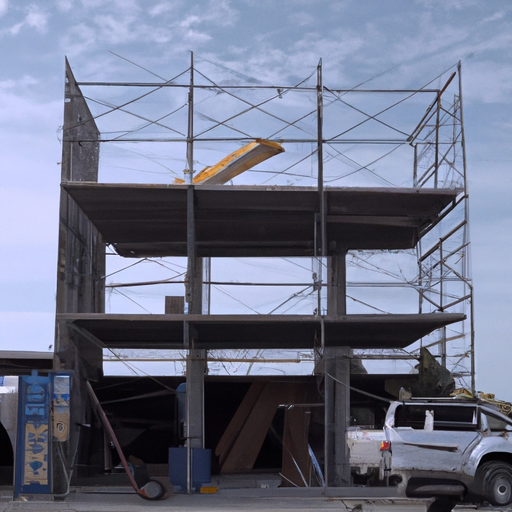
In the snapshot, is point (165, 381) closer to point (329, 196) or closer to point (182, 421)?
point (182, 421)

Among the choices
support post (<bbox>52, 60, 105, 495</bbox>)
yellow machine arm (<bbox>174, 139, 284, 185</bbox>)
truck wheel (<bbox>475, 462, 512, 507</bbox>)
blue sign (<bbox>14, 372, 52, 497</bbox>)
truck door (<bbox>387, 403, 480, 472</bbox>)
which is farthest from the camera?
yellow machine arm (<bbox>174, 139, 284, 185</bbox>)

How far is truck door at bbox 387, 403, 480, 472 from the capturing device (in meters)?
14.1

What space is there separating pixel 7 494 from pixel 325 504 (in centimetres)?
684

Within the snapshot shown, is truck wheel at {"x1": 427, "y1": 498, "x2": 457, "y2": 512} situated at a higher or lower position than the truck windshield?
higher

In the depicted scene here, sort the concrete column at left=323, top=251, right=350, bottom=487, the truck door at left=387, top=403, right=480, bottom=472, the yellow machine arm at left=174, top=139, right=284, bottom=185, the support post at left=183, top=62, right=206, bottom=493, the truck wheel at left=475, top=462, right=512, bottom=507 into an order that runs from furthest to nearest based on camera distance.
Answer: the concrete column at left=323, top=251, right=350, bottom=487, the yellow machine arm at left=174, top=139, right=284, bottom=185, the support post at left=183, top=62, right=206, bottom=493, the truck door at left=387, top=403, right=480, bottom=472, the truck wheel at left=475, top=462, right=512, bottom=507

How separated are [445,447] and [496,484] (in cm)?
112

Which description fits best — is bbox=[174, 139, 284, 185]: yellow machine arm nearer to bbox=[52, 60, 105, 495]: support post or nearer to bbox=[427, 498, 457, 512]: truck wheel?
bbox=[52, 60, 105, 495]: support post

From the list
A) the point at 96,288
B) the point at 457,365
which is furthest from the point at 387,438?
the point at 96,288

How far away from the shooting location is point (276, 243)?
2091 centimetres

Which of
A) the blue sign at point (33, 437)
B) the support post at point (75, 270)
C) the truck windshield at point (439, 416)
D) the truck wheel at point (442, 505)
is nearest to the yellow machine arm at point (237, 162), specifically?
the support post at point (75, 270)

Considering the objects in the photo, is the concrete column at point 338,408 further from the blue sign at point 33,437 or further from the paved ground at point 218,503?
the blue sign at point 33,437

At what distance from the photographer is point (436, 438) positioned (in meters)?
14.3

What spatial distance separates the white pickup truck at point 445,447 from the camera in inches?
541

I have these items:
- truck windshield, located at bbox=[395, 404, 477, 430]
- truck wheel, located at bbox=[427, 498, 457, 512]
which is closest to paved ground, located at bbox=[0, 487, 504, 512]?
truck windshield, located at bbox=[395, 404, 477, 430]
